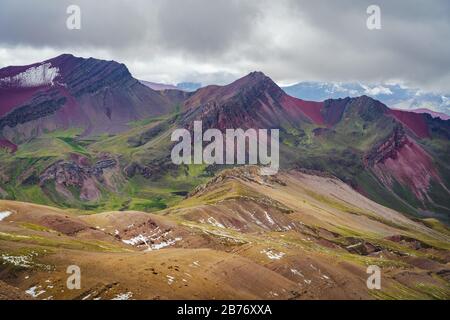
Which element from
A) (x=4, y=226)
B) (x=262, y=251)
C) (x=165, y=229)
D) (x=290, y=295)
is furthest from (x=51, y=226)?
(x=290, y=295)

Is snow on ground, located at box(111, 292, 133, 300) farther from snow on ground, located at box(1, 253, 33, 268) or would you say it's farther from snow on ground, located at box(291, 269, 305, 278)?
snow on ground, located at box(291, 269, 305, 278)

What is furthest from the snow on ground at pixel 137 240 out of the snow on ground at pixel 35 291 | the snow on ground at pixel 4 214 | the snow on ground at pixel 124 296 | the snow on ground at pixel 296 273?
the snow on ground at pixel 124 296

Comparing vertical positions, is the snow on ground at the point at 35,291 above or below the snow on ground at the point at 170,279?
above

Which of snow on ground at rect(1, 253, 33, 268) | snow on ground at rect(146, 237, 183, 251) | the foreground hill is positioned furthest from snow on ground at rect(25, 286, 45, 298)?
snow on ground at rect(146, 237, 183, 251)

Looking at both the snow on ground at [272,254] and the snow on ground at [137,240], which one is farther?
the snow on ground at [137,240]

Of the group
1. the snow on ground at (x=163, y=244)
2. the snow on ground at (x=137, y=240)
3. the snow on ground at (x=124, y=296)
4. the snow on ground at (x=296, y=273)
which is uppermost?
the snow on ground at (x=124, y=296)

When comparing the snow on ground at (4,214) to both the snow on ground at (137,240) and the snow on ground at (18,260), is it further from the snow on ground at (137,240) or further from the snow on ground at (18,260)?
the snow on ground at (18,260)

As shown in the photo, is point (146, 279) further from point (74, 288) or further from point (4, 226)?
point (4, 226)

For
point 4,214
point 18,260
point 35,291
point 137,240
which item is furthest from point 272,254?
point 4,214

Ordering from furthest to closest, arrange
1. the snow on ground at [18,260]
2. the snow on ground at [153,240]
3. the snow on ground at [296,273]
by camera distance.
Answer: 1. the snow on ground at [153,240]
2. the snow on ground at [296,273]
3. the snow on ground at [18,260]

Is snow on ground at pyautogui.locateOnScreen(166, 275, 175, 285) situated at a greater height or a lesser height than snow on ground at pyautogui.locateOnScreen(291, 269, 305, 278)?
greater

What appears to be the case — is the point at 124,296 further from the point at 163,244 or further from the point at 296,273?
the point at 163,244
